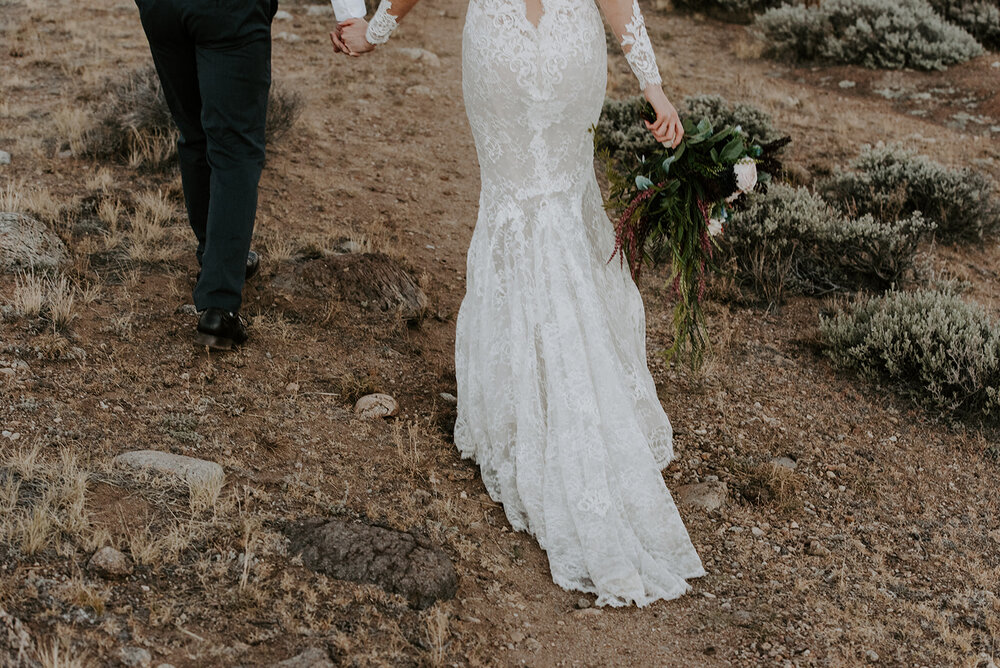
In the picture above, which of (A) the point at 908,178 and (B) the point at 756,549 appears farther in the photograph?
(A) the point at 908,178

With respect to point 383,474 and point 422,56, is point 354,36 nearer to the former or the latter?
point 383,474

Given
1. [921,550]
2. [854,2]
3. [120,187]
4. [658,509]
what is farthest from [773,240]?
[854,2]

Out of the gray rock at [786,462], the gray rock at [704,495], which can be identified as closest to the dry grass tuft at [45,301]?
the gray rock at [704,495]

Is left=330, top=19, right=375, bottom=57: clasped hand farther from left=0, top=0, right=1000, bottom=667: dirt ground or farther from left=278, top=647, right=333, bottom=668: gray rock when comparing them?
left=278, top=647, right=333, bottom=668: gray rock

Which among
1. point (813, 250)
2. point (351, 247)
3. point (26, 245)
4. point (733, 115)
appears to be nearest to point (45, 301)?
point (26, 245)

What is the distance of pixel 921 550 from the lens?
356cm

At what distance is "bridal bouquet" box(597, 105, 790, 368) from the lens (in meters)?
3.26

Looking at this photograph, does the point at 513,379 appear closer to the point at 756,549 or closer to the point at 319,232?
the point at 756,549

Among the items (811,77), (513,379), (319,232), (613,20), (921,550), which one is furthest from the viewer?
(811,77)

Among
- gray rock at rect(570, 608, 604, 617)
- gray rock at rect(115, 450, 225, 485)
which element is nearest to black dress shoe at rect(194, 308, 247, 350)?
gray rock at rect(115, 450, 225, 485)

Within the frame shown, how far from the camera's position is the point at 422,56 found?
9.07 m

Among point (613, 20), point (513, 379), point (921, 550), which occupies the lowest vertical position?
point (921, 550)

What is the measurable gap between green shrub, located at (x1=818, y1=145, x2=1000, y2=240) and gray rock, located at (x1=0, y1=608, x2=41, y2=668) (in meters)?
5.53

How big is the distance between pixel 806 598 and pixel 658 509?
60cm
